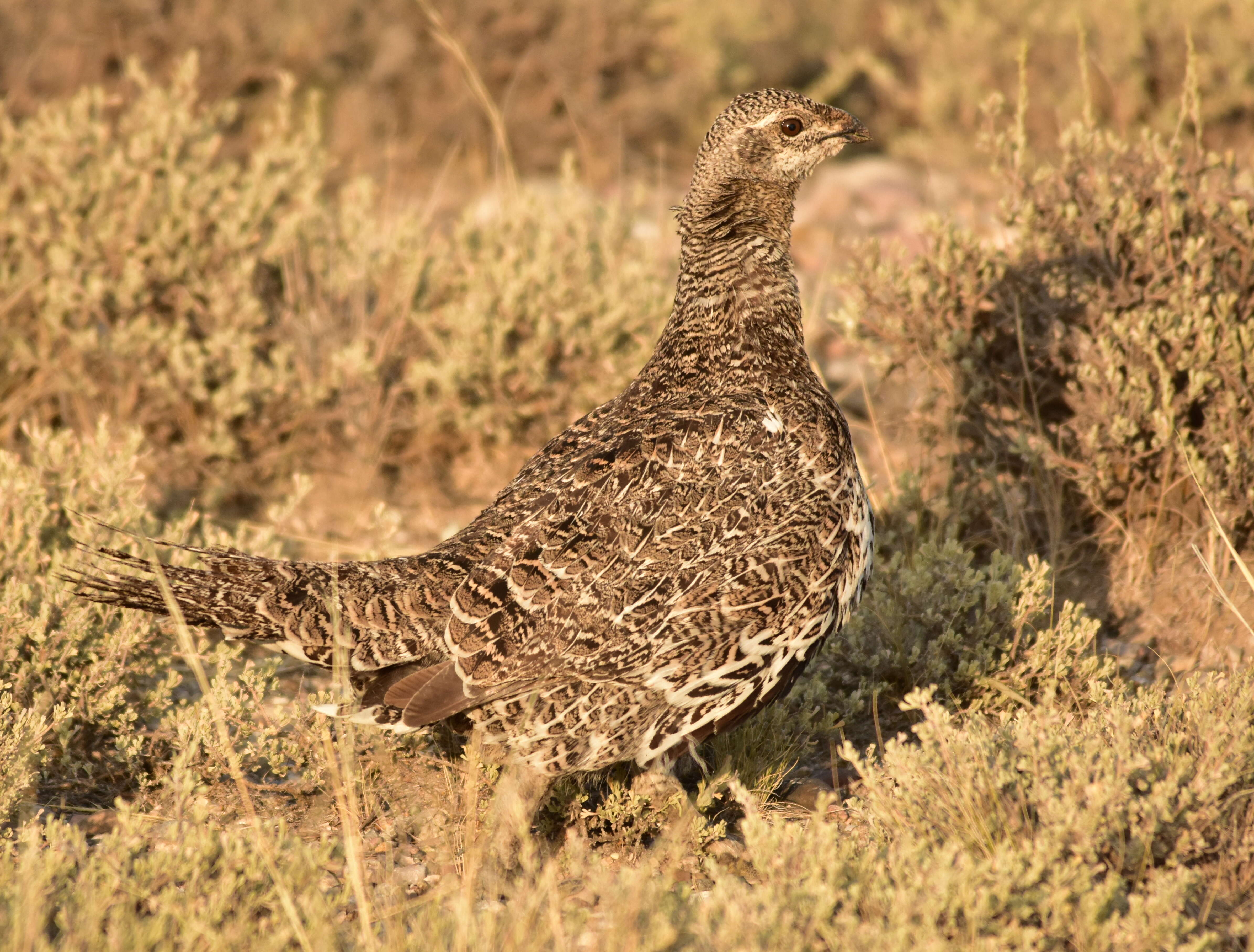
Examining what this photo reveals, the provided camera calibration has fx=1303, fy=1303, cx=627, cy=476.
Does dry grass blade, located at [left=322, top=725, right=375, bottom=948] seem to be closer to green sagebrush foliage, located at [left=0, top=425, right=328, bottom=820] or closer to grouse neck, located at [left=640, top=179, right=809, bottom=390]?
green sagebrush foliage, located at [left=0, top=425, right=328, bottom=820]

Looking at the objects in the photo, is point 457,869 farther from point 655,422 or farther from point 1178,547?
point 1178,547

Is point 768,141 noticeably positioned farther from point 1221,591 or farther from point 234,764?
point 234,764

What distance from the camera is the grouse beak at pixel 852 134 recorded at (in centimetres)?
437

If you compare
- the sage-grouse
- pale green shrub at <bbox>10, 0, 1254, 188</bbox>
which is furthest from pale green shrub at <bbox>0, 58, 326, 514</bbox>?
the sage-grouse

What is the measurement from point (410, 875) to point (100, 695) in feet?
4.29

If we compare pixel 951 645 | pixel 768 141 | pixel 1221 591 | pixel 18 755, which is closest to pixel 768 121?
pixel 768 141

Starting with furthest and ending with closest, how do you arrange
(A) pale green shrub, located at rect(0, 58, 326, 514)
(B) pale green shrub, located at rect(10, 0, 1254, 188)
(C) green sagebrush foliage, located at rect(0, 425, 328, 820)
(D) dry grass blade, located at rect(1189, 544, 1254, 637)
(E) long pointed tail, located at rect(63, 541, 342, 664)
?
(B) pale green shrub, located at rect(10, 0, 1254, 188) → (A) pale green shrub, located at rect(0, 58, 326, 514) → (C) green sagebrush foliage, located at rect(0, 425, 328, 820) → (D) dry grass blade, located at rect(1189, 544, 1254, 637) → (E) long pointed tail, located at rect(63, 541, 342, 664)

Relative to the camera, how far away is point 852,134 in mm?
4438

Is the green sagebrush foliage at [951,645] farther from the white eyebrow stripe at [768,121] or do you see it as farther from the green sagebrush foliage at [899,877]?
the white eyebrow stripe at [768,121]

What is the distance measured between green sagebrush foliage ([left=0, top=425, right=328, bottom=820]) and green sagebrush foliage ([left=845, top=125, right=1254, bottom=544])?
2.95 metres

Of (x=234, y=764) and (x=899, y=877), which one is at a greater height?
(x=234, y=764)

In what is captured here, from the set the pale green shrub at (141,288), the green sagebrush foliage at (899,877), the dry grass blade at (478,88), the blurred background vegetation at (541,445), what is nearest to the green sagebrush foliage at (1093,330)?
the blurred background vegetation at (541,445)

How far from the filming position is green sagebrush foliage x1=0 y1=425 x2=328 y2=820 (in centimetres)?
409

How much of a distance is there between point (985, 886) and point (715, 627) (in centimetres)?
97
